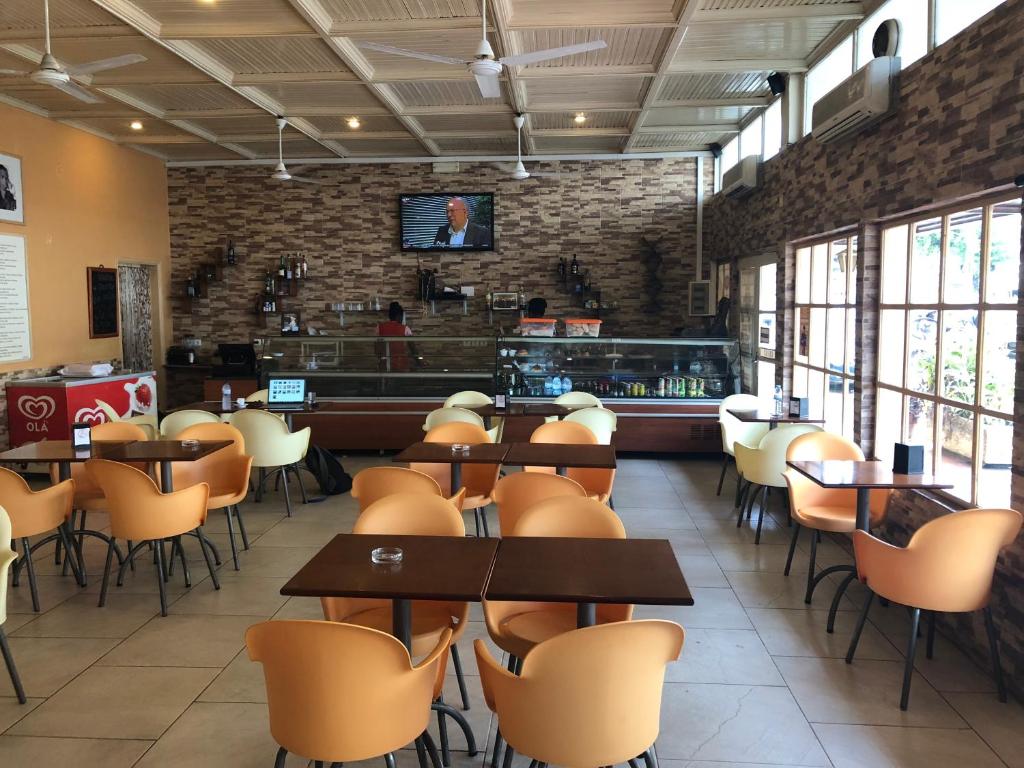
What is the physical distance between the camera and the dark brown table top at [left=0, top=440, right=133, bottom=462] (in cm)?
460

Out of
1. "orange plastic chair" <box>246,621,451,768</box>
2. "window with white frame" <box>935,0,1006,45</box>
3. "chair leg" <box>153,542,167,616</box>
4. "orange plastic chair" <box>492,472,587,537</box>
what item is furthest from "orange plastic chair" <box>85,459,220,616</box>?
"window with white frame" <box>935,0,1006,45</box>

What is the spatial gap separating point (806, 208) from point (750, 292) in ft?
7.10

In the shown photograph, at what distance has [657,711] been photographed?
2.23 metres

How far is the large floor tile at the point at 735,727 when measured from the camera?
287 cm

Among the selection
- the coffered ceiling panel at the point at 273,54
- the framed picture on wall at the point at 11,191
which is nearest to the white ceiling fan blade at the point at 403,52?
the coffered ceiling panel at the point at 273,54

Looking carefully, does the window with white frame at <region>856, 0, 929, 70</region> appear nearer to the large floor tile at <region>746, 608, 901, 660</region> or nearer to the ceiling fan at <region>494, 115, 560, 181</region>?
the large floor tile at <region>746, 608, 901, 660</region>

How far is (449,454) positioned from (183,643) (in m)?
1.74

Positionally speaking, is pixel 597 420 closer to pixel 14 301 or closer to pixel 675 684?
pixel 675 684

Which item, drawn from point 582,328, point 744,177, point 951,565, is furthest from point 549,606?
point 744,177

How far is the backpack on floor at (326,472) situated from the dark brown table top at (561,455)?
94.2 inches

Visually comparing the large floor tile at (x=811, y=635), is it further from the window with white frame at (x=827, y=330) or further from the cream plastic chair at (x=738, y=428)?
the cream plastic chair at (x=738, y=428)

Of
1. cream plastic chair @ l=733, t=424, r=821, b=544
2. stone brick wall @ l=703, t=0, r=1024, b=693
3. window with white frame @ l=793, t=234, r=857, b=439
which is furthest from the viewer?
window with white frame @ l=793, t=234, r=857, b=439

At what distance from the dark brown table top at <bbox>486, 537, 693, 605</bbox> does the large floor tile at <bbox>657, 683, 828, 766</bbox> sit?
735 millimetres

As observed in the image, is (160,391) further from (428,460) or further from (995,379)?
Result: (995,379)
